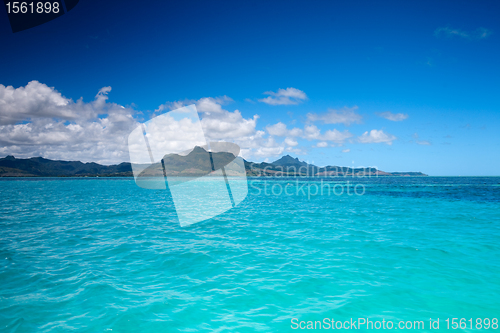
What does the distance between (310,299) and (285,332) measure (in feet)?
6.22

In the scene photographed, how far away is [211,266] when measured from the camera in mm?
11445

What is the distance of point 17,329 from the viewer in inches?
265

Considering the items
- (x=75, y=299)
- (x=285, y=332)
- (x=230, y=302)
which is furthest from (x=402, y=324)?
(x=75, y=299)

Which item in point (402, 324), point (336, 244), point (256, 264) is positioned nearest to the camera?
point (402, 324)

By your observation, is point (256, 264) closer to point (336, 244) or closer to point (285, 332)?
point (285, 332)

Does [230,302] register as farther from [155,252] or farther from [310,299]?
[155,252]

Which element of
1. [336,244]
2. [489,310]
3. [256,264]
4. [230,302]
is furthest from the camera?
[336,244]

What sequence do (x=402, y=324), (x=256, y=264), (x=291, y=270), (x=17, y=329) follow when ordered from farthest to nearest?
(x=256, y=264)
(x=291, y=270)
(x=402, y=324)
(x=17, y=329)

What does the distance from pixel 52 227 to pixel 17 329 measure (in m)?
16.0

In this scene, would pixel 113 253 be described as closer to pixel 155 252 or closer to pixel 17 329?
pixel 155 252

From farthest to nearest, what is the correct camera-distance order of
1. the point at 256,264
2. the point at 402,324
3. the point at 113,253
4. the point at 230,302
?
1. the point at 113,253
2. the point at 256,264
3. the point at 230,302
4. the point at 402,324

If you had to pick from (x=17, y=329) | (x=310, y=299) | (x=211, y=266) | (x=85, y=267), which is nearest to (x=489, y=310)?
(x=310, y=299)

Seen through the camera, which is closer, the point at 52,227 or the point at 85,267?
the point at 85,267

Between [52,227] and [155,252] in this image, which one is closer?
[155,252]
